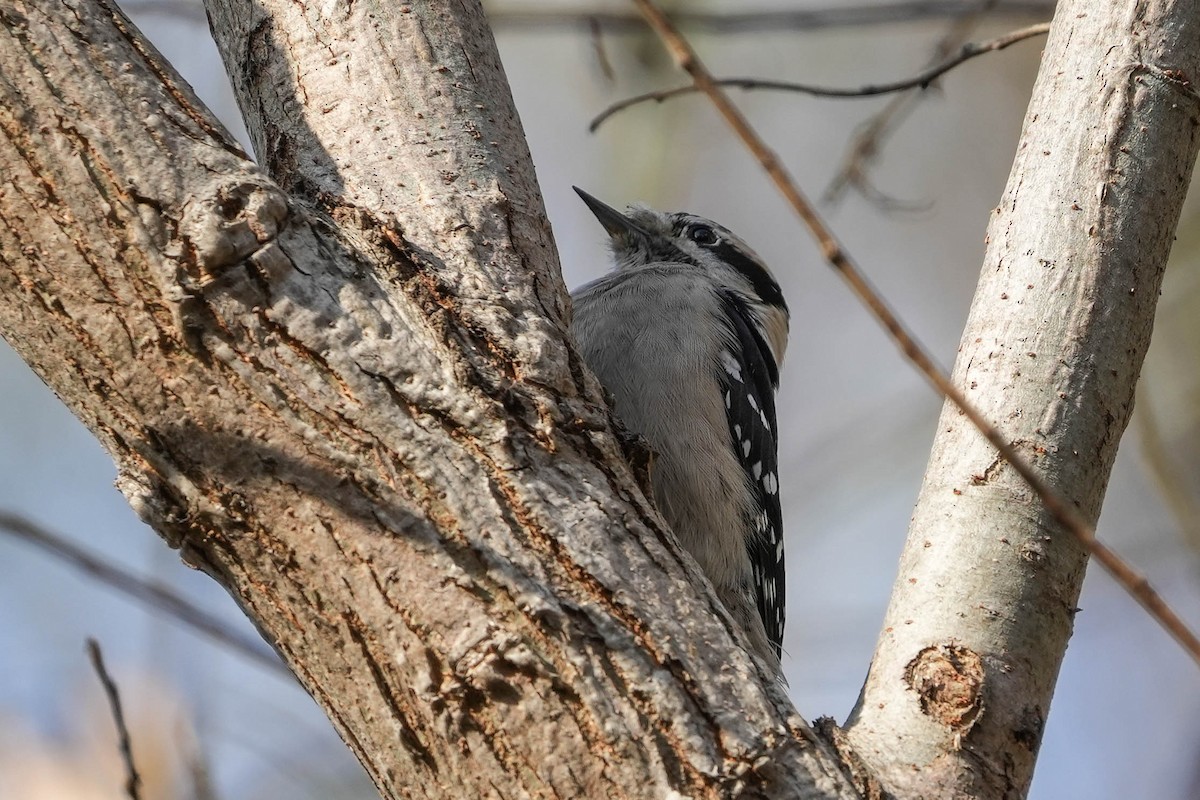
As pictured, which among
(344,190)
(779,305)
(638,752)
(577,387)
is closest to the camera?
(638,752)

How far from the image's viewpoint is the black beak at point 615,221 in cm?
481

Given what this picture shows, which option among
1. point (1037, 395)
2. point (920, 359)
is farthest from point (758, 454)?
point (920, 359)

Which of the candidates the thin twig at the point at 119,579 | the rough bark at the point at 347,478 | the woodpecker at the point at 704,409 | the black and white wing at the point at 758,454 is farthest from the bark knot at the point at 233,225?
the black and white wing at the point at 758,454

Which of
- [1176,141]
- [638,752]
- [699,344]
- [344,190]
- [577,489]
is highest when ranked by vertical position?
[699,344]

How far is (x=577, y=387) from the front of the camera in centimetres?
202

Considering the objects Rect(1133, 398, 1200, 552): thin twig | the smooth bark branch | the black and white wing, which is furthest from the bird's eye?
the smooth bark branch

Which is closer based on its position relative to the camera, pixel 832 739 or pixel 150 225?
pixel 150 225

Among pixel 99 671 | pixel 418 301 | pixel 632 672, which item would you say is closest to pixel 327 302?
pixel 418 301

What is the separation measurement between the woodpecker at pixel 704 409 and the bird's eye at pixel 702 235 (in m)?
0.34

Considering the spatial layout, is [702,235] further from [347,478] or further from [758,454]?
[347,478]

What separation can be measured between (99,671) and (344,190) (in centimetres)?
104

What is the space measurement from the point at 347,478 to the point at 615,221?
10.9 feet

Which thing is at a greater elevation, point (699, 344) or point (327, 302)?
point (699, 344)

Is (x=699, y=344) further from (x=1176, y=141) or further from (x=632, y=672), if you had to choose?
(x=632, y=672)
